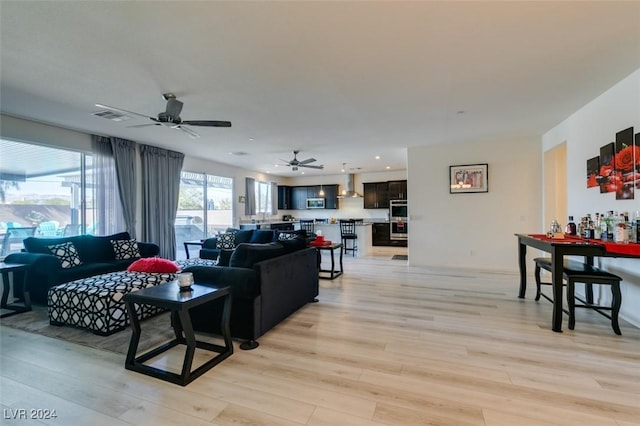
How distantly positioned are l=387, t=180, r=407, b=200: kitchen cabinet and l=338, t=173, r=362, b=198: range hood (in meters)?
1.11

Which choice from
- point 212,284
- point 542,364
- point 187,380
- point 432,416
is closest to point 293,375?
point 187,380

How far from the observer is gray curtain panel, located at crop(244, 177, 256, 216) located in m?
9.11

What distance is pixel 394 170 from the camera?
984cm

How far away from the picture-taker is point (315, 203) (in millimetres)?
10945

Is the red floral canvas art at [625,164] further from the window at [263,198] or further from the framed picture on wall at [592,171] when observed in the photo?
the window at [263,198]

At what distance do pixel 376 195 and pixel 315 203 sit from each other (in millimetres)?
2313

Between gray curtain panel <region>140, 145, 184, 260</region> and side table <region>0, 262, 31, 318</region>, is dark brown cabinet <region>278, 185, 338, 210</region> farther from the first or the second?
side table <region>0, 262, 31, 318</region>

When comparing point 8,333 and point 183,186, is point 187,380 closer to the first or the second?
point 8,333

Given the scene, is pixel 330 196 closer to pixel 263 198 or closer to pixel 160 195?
pixel 263 198

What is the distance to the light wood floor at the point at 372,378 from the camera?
1757 millimetres

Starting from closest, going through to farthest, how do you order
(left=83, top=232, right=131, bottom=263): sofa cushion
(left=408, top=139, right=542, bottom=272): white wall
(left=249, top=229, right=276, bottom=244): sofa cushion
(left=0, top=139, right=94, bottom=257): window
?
1. (left=0, top=139, right=94, bottom=257): window
2. (left=83, top=232, right=131, bottom=263): sofa cushion
3. (left=408, top=139, right=542, bottom=272): white wall
4. (left=249, top=229, right=276, bottom=244): sofa cushion

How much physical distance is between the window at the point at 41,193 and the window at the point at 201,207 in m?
2.04

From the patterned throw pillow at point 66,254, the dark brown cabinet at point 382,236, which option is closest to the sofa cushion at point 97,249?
the patterned throw pillow at point 66,254

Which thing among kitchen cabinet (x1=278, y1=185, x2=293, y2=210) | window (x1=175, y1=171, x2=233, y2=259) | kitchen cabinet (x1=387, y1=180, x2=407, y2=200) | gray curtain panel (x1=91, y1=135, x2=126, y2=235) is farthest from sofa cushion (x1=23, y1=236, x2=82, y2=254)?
kitchen cabinet (x1=387, y1=180, x2=407, y2=200)
